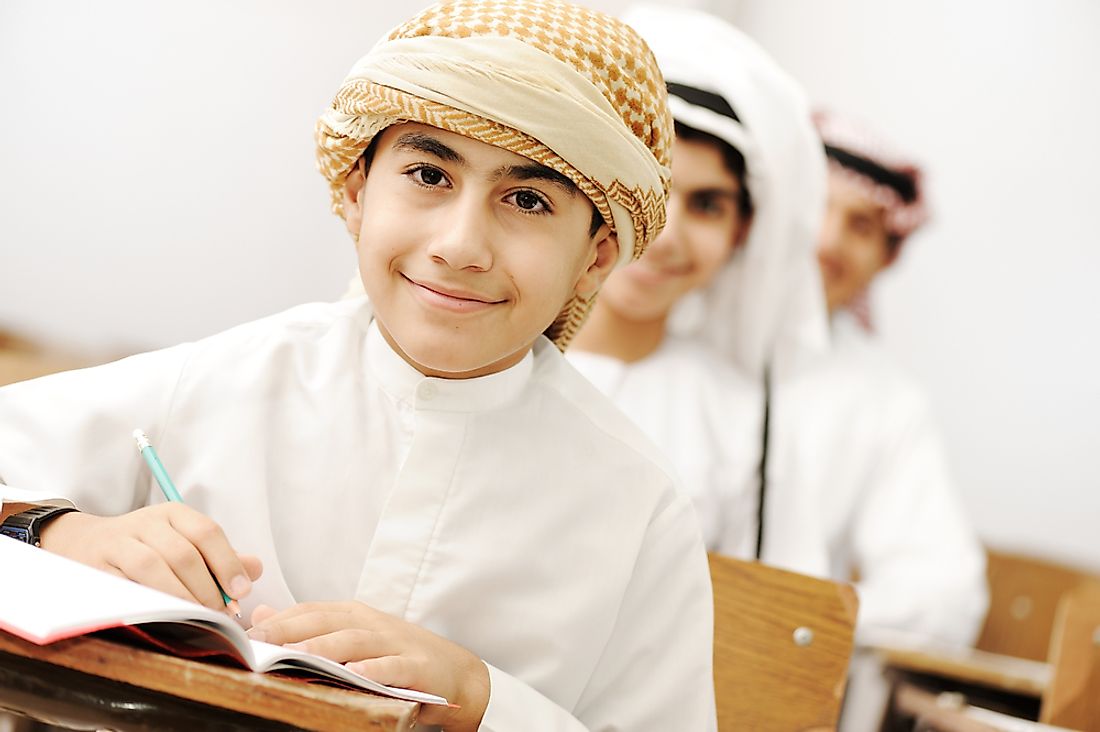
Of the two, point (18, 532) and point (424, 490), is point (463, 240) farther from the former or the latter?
point (18, 532)

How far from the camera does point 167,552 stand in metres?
1.10

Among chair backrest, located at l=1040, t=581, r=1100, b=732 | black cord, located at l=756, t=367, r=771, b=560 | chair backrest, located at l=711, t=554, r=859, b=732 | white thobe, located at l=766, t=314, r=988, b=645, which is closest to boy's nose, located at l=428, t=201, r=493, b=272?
chair backrest, located at l=711, t=554, r=859, b=732

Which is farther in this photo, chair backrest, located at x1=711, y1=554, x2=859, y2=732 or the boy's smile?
the boy's smile

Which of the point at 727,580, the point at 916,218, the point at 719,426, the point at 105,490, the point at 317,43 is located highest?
the point at 916,218

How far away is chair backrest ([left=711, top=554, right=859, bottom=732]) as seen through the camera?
182 centimetres

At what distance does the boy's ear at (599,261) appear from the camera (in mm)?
1404

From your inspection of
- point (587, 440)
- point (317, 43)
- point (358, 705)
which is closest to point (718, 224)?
point (317, 43)

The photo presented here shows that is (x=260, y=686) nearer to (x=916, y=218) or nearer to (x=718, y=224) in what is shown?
(x=718, y=224)

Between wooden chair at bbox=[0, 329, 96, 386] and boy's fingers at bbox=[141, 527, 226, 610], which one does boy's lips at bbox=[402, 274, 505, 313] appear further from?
wooden chair at bbox=[0, 329, 96, 386]

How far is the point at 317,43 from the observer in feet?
6.78

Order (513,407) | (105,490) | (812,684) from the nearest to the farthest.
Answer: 1. (105,490)
2. (513,407)
3. (812,684)

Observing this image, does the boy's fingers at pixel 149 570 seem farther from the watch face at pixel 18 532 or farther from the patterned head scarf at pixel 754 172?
the patterned head scarf at pixel 754 172

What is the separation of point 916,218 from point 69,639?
3.72m

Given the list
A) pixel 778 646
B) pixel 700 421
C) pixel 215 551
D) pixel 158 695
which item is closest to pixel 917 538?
pixel 700 421
